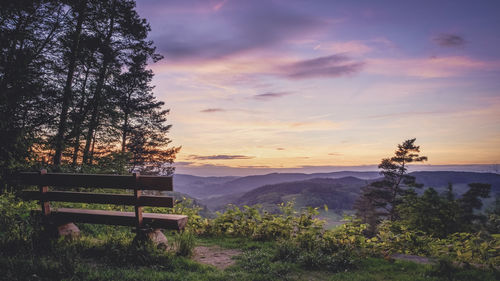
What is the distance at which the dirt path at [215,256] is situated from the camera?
223 inches

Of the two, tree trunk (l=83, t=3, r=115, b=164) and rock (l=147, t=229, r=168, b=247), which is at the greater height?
tree trunk (l=83, t=3, r=115, b=164)

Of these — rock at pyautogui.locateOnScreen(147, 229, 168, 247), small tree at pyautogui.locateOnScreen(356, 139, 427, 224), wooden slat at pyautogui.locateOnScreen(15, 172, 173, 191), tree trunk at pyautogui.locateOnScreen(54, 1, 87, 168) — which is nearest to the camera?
wooden slat at pyautogui.locateOnScreen(15, 172, 173, 191)

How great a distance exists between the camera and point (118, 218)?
17.6ft

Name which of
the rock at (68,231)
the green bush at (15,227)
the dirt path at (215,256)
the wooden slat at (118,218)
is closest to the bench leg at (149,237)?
the wooden slat at (118,218)

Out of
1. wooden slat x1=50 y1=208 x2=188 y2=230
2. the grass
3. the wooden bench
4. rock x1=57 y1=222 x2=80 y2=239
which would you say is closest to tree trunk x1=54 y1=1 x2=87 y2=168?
the wooden bench

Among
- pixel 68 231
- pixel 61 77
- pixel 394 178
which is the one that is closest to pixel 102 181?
pixel 68 231

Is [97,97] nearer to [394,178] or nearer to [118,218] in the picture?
[118,218]

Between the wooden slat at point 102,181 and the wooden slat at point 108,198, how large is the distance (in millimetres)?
261

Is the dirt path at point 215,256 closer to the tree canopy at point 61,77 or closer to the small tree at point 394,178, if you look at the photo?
the tree canopy at point 61,77

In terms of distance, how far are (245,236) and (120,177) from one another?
177 inches

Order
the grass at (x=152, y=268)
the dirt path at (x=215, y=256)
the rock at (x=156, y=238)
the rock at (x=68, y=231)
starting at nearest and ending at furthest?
1. the grass at (x=152, y=268)
2. the rock at (x=156, y=238)
3. the dirt path at (x=215, y=256)
4. the rock at (x=68, y=231)

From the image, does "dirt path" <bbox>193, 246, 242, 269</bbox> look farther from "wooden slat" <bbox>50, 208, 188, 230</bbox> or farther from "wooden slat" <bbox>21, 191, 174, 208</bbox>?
"wooden slat" <bbox>21, 191, 174, 208</bbox>

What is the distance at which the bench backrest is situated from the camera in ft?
16.3

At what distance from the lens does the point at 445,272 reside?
4879 millimetres
